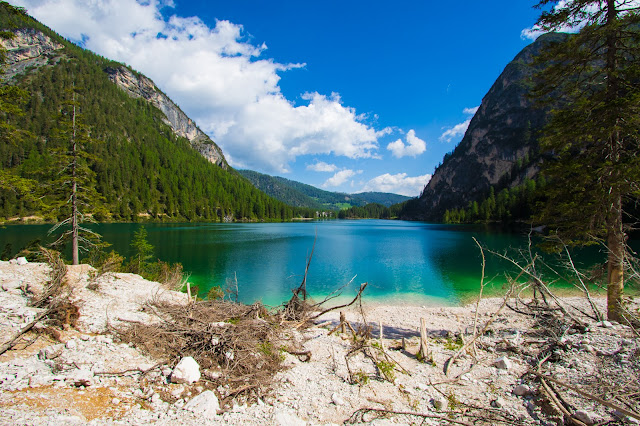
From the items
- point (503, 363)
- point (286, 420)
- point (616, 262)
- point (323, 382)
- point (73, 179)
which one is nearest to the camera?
point (286, 420)

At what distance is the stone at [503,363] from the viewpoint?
20.6 feet

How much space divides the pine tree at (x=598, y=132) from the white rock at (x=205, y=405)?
11.0m

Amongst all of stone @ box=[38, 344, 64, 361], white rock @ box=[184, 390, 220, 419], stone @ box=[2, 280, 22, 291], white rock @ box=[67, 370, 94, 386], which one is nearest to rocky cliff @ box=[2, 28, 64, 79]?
stone @ box=[2, 280, 22, 291]

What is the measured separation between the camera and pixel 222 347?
610 cm

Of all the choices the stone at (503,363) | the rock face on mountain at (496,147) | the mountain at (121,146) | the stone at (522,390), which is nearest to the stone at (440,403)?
the stone at (522,390)

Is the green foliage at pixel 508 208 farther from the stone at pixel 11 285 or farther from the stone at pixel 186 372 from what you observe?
the stone at pixel 11 285

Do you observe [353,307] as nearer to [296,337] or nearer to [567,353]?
[296,337]

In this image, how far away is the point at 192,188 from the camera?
145m

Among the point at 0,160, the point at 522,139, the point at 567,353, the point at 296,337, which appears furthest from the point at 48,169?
the point at 522,139

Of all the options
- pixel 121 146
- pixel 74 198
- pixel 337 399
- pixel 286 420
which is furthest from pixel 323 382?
pixel 121 146

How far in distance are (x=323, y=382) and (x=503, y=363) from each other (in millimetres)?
4296

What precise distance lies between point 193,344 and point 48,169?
1577 cm

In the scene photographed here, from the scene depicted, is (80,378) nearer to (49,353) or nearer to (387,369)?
(49,353)

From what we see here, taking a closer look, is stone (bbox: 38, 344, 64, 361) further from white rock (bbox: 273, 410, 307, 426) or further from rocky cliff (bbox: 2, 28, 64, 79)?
rocky cliff (bbox: 2, 28, 64, 79)
